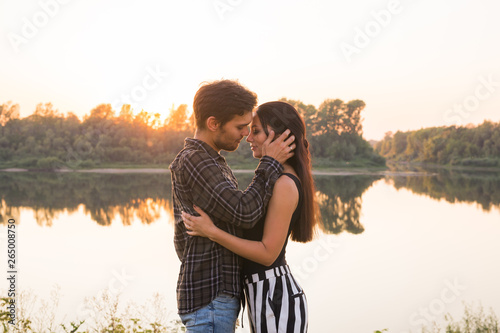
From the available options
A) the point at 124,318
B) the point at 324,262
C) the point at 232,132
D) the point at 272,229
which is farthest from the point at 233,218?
the point at 324,262

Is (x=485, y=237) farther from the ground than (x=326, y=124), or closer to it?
closer to it

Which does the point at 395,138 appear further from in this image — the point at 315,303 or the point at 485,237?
the point at 315,303

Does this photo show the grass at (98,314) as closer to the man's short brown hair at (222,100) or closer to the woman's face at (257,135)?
the woman's face at (257,135)

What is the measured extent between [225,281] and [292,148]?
0.71m

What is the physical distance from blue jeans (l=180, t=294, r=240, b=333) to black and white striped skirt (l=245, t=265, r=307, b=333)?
123mm

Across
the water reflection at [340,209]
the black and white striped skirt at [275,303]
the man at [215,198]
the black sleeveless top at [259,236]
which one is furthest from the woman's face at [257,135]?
the water reflection at [340,209]

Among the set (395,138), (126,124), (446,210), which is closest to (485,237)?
(446,210)

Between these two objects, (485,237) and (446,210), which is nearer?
(485,237)

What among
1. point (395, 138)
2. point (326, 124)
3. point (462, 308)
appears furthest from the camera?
point (395, 138)

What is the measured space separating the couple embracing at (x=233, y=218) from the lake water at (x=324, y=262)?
11.1 ft

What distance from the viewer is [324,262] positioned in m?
10.7

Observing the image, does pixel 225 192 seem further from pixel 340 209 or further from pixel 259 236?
pixel 340 209

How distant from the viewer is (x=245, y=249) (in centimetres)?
195

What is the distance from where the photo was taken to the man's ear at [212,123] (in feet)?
6.58
